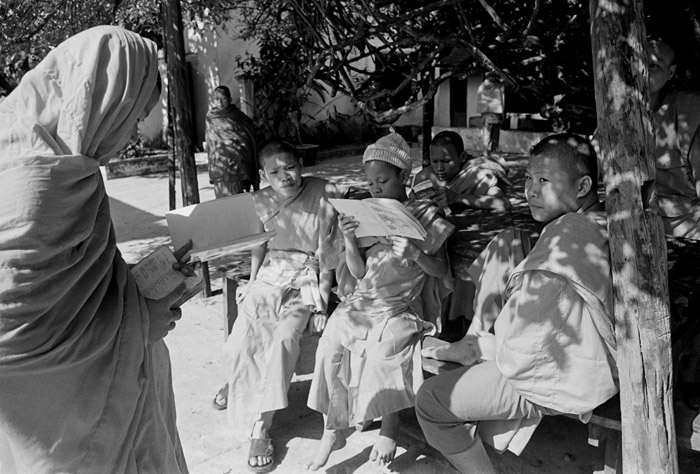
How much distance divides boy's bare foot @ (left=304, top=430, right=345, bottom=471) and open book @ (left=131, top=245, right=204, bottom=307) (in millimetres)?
1581

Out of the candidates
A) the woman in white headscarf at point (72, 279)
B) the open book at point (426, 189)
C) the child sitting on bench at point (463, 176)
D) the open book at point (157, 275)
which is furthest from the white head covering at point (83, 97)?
Answer: the child sitting on bench at point (463, 176)

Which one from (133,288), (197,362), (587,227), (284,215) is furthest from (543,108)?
(133,288)

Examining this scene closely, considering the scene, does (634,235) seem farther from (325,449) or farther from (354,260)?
(325,449)

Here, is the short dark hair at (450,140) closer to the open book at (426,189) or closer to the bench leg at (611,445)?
the open book at (426,189)

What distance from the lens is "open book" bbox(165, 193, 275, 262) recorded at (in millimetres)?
2453

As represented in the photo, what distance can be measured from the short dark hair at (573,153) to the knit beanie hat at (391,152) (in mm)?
808

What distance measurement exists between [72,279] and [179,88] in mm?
4496

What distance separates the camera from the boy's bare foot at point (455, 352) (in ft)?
10.8

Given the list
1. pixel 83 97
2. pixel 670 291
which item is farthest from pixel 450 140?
pixel 83 97

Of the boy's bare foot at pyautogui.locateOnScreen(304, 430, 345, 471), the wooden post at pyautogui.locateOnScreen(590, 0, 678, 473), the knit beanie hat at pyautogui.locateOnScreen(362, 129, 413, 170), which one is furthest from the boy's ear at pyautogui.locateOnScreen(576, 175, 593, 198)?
the boy's bare foot at pyautogui.locateOnScreen(304, 430, 345, 471)

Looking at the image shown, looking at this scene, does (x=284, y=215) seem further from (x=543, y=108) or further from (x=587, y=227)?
(x=543, y=108)

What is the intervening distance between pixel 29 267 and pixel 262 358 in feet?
7.22

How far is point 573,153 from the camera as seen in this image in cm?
295

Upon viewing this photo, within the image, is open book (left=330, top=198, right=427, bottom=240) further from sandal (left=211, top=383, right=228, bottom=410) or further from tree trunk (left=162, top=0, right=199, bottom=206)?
tree trunk (left=162, top=0, right=199, bottom=206)
